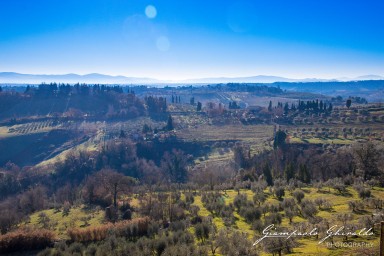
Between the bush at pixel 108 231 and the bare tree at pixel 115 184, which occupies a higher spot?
the bush at pixel 108 231

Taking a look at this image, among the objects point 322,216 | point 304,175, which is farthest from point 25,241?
point 304,175

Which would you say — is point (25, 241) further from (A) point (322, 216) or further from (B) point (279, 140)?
(B) point (279, 140)

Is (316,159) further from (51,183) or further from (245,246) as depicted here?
(51,183)

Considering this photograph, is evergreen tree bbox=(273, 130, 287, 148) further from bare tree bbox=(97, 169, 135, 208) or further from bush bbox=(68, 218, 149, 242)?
bush bbox=(68, 218, 149, 242)

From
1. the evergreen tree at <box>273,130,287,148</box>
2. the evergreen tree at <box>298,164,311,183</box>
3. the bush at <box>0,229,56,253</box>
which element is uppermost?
the bush at <box>0,229,56,253</box>

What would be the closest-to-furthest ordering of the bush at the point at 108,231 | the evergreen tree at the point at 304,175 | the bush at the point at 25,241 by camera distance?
1. the bush at the point at 25,241
2. the bush at the point at 108,231
3. the evergreen tree at the point at 304,175

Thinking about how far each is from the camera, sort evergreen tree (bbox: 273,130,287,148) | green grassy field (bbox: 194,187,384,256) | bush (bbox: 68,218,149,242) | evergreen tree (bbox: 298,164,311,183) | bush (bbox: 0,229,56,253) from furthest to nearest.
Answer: evergreen tree (bbox: 273,130,287,148)
evergreen tree (bbox: 298,164,311,183)
bush (bbox: 68,218,149,242)
bush (bbox: 0,229,56,253)
green grassy field (bbox: 194,187,384,256)

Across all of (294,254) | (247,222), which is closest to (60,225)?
(247,222)

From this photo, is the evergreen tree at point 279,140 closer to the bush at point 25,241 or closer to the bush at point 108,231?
the bush at point 108,231

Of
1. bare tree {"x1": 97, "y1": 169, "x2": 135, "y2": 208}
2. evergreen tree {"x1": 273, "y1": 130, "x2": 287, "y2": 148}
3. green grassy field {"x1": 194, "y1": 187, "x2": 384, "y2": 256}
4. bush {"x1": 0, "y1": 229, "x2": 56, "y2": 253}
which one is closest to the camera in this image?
green grassy field {"x1": 194, "y1": 187, "x2": 384, "y2": 256}

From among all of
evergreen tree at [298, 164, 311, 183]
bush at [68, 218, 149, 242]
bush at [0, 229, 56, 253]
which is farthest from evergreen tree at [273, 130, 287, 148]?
bush at [0, 229, 56, 253]

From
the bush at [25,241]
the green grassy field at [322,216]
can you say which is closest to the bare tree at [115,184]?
the green grassy field at [322,216]
